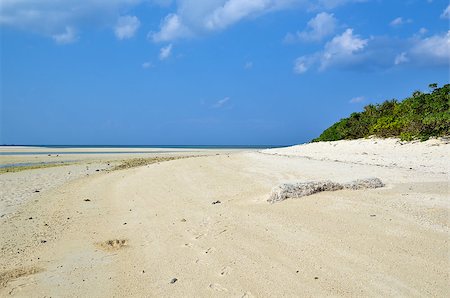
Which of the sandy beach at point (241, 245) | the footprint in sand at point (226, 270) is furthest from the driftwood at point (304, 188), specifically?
the footprint in sand at point (226, 270)

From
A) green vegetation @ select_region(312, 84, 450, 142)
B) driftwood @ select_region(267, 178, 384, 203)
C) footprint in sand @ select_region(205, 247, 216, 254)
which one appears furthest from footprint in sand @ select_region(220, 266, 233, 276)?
green vegetation @ select_region(312, 84, 450, 142)

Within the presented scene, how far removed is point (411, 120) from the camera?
613 inches

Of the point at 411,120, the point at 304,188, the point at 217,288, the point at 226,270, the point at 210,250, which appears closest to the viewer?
the point at 217,288

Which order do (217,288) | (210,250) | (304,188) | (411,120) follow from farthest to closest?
1. (411,120)
2. (304,188)
3. (210,250)
4. (217,288)

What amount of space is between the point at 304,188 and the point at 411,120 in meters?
11.6

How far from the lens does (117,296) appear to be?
11.7 ft

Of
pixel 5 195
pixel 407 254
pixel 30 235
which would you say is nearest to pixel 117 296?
pixel 407 254

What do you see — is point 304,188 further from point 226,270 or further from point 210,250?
point 226,270

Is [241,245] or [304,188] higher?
[304,188]

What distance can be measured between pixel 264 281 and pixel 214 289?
494 mm

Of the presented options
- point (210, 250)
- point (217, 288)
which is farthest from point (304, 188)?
point (217, 288)

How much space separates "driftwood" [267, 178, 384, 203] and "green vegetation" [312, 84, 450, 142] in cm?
914

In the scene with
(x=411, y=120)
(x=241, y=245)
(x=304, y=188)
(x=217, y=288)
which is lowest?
(x=217, y=288)

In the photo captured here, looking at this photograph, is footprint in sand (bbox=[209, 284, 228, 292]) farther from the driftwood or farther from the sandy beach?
the driftwood
